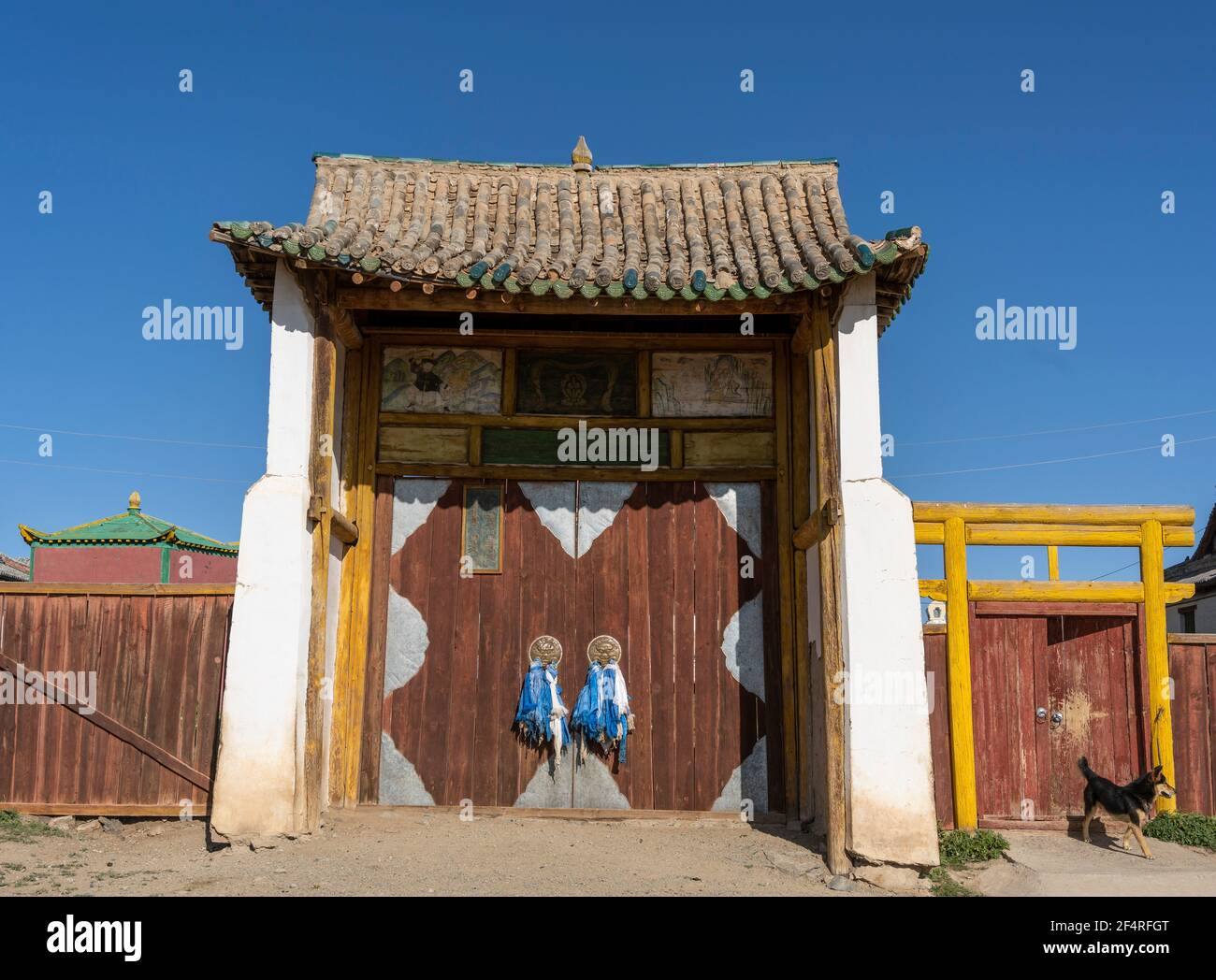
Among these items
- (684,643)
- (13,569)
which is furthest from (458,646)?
(13,569)

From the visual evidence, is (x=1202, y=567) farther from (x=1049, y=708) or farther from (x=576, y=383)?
(x=576, y=383)

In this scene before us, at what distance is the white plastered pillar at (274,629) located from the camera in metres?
7.75

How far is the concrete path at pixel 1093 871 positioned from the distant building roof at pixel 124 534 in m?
17.4

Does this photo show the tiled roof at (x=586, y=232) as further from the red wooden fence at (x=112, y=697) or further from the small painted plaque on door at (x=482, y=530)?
the red wooden fence at (x=112, y=697)

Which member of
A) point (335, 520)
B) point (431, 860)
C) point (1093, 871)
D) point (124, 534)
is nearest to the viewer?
point (431, 860)

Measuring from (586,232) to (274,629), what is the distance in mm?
4166

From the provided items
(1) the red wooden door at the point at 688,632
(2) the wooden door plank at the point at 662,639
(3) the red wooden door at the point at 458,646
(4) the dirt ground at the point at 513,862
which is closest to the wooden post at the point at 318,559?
(4) the dirt ground at the point at 513,862

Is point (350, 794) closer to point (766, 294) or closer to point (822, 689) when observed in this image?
point (822, 689)

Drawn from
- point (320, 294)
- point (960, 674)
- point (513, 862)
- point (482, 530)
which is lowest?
point (513, 862)

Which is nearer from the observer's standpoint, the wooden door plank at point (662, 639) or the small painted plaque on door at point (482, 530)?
the wooden door plank at point (662, 639)

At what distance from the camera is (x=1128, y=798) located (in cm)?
879

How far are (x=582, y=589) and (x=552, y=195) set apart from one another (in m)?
3.67

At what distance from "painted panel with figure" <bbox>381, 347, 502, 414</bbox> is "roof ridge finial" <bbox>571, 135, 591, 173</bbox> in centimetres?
226

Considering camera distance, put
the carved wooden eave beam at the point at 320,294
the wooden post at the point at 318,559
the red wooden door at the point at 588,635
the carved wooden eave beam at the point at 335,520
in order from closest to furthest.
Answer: the wooden post at the point at 318,559
the carved wooden eave beam at the point at 335,520
the carved wooden eave beam at the point at 320,294
the red wooden door at the point at 588,635
